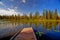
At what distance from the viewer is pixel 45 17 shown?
1537 centimetres

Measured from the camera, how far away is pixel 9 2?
11.7m

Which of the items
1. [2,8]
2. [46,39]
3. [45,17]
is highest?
[2,8]

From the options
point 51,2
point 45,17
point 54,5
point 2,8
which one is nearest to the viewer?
point 51,2

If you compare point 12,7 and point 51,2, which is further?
point 12,7

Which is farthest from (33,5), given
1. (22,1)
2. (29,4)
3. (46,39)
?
(46,39)

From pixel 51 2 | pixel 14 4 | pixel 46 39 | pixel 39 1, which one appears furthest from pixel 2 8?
pixel 46 39

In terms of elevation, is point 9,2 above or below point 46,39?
above

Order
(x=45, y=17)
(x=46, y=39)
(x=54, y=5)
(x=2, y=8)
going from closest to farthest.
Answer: (x=46, y=39) → (x=54, y=5) → (x=2, y=8) → (x=45, y=17)

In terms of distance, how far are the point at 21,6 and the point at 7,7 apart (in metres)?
1.49

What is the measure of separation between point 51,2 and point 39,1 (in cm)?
110

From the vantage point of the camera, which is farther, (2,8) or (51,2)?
(2,8)

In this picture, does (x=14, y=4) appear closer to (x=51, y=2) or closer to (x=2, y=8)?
(x=2, y=8)

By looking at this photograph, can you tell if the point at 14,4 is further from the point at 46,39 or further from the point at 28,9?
the point at 46,39

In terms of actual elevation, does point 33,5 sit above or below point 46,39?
above
